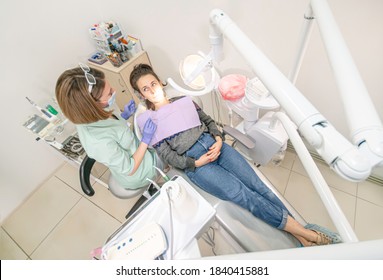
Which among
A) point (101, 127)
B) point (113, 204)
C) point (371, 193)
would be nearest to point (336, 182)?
point (371, 193)

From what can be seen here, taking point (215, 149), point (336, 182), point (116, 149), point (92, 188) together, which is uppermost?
point (116, 149)

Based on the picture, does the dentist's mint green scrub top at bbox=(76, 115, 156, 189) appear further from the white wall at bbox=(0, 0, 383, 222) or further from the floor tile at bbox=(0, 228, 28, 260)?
the floor tile at bbox=(0, 228, 28, 260)

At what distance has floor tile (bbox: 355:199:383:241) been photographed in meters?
1.43

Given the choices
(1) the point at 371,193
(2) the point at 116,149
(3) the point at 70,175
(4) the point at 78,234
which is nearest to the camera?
(2) the point at 116,149

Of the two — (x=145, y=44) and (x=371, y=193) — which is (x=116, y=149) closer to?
(x=145, y=44)

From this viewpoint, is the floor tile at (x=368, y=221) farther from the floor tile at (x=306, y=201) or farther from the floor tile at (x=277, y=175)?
the floor tile at (x=277, y=175)

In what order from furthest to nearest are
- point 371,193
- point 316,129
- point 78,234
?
point 78,234
point 371,193
point 316,129

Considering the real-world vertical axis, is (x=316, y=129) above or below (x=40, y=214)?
above

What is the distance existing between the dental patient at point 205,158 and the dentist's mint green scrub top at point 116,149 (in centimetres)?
14

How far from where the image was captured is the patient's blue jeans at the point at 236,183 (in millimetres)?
1121

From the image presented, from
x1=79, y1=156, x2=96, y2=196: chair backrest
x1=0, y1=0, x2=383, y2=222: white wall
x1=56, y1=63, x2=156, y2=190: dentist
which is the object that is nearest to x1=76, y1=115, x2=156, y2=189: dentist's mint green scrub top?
x1=56, y1=63, x2=156, y2=190: dentist

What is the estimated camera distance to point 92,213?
1936 millimetres

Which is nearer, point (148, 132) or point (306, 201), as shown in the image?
point (148, 132)

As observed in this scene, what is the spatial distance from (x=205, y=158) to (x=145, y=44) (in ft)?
5.16
